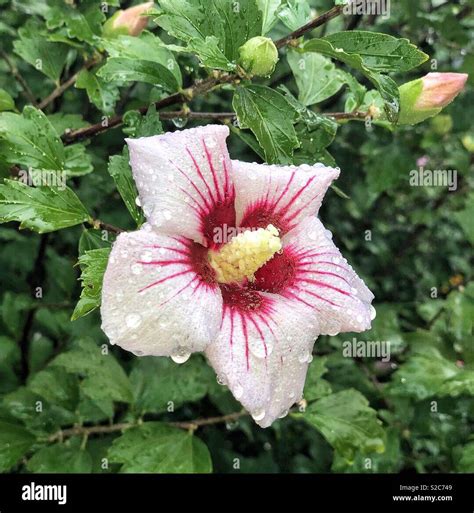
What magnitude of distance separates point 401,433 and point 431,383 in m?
0.22

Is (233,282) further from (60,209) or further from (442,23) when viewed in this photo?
(442,23)

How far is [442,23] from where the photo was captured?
1.75 m

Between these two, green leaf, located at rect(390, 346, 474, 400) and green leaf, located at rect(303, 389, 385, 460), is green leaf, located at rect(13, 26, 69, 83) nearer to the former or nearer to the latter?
green leaf, located at rect(303, 389, 385, 460)

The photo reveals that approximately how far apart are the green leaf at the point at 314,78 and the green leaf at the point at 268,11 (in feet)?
0.48

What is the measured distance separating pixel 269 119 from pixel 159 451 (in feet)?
2.09

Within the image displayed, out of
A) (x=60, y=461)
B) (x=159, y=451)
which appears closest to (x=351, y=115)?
(x=159, y=451)

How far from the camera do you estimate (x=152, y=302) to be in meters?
0.73

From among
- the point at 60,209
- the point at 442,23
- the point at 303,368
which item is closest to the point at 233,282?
the point at 303,368

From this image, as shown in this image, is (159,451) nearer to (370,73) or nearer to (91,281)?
(91,281)

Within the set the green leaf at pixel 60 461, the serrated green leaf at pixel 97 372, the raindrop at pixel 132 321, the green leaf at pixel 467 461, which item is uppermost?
the raindrop at pixel 132 321

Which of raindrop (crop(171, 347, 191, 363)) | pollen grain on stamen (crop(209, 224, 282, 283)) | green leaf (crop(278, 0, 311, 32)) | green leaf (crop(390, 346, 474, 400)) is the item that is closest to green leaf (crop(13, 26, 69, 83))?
green leaf (crop(278, 0, 311, 32))

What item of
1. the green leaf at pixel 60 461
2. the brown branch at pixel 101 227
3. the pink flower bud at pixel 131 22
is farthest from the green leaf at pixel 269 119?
the green leaf at pixel 60 461

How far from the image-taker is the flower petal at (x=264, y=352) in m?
0.76

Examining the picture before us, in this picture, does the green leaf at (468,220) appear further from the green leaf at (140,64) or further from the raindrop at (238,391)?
the raindrop at (238,391)
